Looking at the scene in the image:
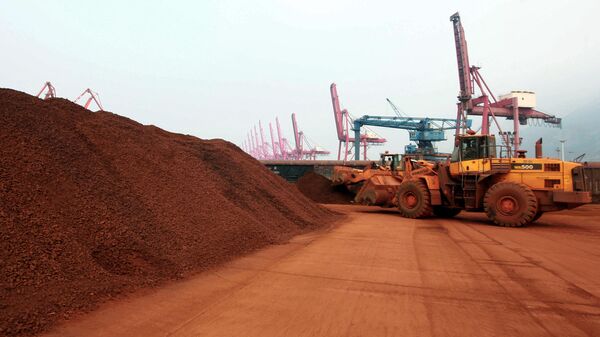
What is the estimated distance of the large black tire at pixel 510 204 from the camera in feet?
39.2

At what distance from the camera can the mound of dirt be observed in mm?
20906

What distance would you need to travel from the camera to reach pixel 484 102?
40688 millimetres

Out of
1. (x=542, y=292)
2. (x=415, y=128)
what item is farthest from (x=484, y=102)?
(x=542, y=292)

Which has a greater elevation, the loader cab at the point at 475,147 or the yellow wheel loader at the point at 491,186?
the loader cab at the point at 475,147

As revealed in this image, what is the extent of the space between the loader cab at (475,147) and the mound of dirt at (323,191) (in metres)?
7.38

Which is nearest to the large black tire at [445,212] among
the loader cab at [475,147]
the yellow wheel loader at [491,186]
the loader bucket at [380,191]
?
the yellow wheel loader at [491,186]

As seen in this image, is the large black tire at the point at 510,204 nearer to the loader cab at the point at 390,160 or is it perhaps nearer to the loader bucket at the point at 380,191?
the loader bucket at the point at 380,191

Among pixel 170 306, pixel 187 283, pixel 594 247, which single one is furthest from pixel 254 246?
pixel 594 247

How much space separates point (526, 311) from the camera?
4.55m

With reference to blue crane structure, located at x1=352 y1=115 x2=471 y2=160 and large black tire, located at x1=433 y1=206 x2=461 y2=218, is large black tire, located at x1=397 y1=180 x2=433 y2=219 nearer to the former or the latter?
large black tire, located at x1=433 y1=206 x2=461 y2=218

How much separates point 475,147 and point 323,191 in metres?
9.09

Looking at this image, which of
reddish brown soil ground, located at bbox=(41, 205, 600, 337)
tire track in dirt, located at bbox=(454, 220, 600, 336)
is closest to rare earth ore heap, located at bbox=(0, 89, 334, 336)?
→ reddish brown soil ground, located at bbox=(41, 205, 600, 337)

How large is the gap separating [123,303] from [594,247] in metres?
9.38

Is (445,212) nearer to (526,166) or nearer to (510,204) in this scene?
(510,204)
